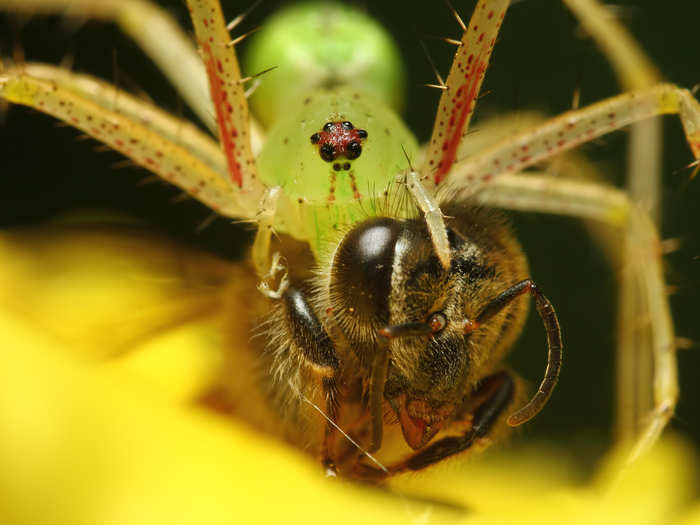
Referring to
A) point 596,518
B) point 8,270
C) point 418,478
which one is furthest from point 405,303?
point 8,270

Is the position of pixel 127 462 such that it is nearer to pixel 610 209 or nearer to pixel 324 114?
pixel 324 114

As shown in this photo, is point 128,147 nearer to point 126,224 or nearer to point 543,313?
point 126,224

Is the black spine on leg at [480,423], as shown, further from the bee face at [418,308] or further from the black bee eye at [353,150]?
the black bee eye at [353,150]

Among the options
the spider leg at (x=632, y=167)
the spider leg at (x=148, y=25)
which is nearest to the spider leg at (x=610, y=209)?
the spider leg at (x=632, y=167)

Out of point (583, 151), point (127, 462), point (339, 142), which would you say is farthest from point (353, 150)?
point (583, 151)

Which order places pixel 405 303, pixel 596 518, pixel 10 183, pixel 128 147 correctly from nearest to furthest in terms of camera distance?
pixel 405 303 < pixel 128 147 < pixel 596 518 < pixel 10 183

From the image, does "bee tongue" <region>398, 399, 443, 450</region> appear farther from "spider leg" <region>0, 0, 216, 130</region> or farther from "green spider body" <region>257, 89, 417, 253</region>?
"spider leg" <region>0, 0, 216, 130</region>
